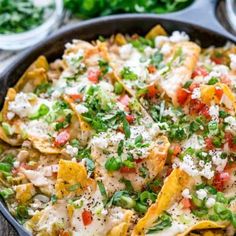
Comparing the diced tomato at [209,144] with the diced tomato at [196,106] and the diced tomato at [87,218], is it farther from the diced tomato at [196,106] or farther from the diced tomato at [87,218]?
the diced tomato at [87,218]

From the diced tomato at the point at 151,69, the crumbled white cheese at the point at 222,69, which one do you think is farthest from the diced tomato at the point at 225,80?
the diced tomato at the point at 151,69

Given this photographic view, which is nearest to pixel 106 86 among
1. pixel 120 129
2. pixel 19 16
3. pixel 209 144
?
pixel 120 129

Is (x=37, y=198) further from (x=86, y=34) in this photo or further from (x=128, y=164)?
(x=86, y=34)

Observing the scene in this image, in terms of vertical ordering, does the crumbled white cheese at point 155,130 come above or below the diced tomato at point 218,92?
below

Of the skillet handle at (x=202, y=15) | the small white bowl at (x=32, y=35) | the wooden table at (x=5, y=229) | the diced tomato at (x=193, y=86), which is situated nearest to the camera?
the wooden table at (x=5, y=229)

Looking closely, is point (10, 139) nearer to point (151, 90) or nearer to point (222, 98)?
point (151, 90)

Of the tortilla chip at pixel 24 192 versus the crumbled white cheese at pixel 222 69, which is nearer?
the tortilla chip at pixel 24 192
